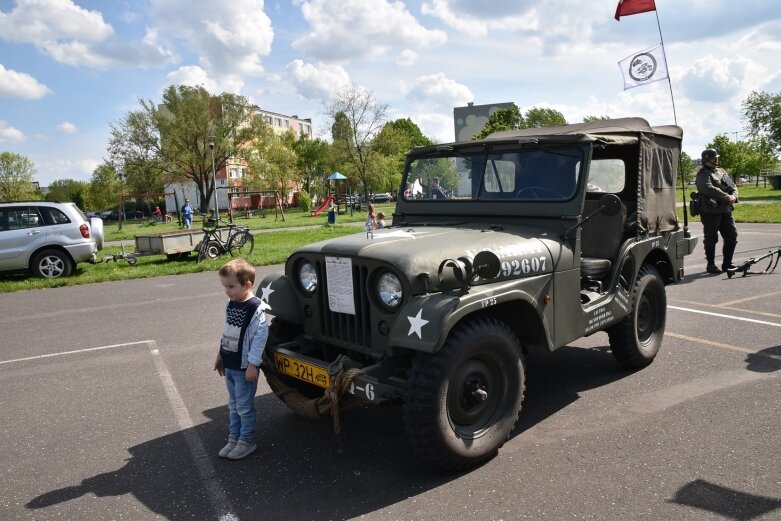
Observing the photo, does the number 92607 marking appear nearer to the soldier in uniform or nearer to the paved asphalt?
the paved asphalt

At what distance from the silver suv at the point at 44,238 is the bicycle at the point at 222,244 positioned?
253 centimetres

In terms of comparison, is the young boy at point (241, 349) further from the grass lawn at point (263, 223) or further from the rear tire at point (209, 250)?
the grass lawn at point (263, 223)

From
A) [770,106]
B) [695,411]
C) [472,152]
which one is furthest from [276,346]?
[770,106]

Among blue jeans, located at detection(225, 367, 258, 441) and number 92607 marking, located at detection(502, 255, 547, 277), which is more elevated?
number 92607 marking, located at detection(502, 255, 547, 277)

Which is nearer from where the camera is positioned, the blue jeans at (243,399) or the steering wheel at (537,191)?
the blue jeans at (243,399)

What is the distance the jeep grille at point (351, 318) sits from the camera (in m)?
3.62

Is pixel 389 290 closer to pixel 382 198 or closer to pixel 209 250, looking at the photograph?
pixel 209 250

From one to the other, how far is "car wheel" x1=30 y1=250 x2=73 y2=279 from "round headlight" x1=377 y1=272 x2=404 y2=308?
457 inches

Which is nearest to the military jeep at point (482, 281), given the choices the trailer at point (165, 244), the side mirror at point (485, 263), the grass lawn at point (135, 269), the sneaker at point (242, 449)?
the side mirror at point (485, 263)

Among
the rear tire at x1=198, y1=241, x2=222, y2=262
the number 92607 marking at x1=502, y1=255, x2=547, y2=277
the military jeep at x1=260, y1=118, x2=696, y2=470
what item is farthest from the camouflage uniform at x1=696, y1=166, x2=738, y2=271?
the rear tire at x1=198, y1=241, x2=222, y2=262

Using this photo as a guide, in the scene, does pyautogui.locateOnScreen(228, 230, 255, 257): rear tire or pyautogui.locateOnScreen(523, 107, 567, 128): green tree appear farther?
pyautogui.locateOnScreen(523, 107, 567, 128): green tree

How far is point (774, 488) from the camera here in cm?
312

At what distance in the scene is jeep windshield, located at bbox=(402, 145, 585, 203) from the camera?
4430 millimetres

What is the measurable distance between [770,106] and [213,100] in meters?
42.8
